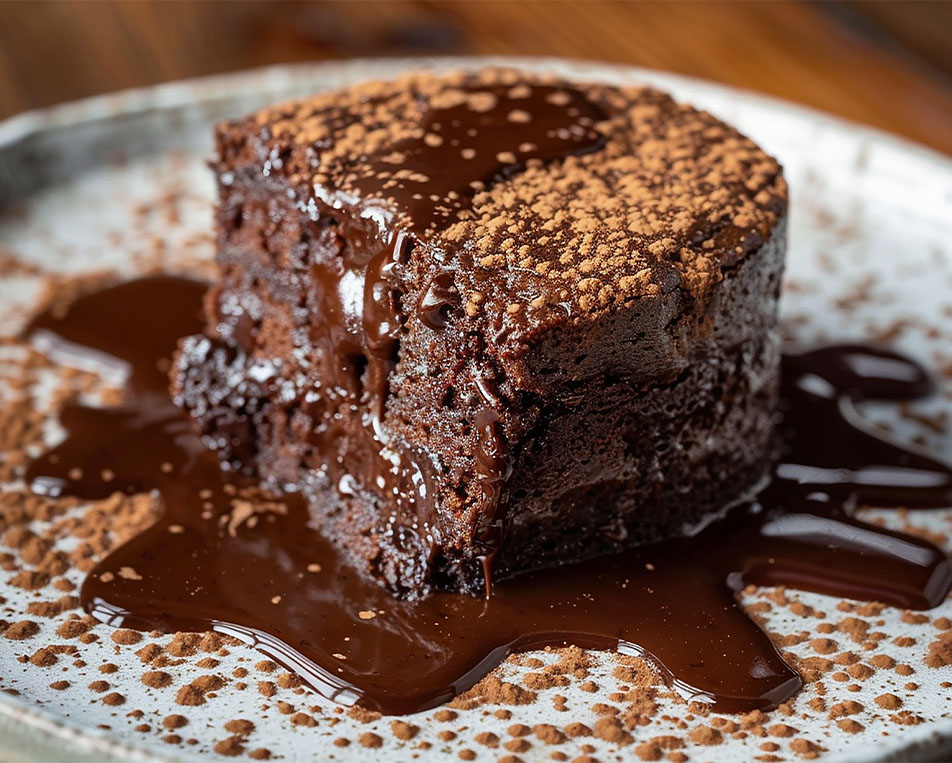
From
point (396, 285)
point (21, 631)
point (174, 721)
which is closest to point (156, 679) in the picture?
point (174, 721)

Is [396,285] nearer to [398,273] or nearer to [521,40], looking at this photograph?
[398,273]

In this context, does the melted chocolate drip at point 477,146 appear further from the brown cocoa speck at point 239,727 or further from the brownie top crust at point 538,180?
the brown cocoa speck at point 239,727

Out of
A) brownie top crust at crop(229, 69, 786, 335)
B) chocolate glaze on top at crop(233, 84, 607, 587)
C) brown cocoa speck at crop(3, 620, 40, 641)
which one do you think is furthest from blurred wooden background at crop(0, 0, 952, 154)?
brown cocoa speck at crop(3, 620, 40, 641)

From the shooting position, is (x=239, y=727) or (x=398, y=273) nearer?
(x=239, y=727)

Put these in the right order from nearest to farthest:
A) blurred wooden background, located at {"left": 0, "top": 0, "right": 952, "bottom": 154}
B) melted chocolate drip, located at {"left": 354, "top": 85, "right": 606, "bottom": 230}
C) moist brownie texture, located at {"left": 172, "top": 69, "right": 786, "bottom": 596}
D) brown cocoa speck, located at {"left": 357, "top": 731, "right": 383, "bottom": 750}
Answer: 1. brown cocoa speck, located at {"left": 357, "top": 731, "right": 383, "bottom": 750}
2. moist brownie texture, located at {"left": 172, "top": 69, "right": 786, "bottom": 596}
3. melted chocolate drip, located at {"left": 354, "top": 85, "right": 606, "bottom": 230}
4. blurred wooden background, located at {"left": 0, "top": 0, "right": 952, "bottom": 154}

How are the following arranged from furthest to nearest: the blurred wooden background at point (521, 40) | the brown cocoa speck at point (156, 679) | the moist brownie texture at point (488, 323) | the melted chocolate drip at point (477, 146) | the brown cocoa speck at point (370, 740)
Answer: the blurred wooden background at point (521, 40), the melted chocolate drip at point (477, 146), the moist brownie texture at point (488, 323), the brown cocoa speck at point (156, 679), the brown cocoa speck at point (370, 740)

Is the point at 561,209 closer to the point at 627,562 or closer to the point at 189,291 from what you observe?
the point at 627,562

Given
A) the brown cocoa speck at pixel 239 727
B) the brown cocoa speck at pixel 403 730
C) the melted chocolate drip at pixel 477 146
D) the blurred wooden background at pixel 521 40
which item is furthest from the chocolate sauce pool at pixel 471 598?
the blurred wooden background at pixel 521 40

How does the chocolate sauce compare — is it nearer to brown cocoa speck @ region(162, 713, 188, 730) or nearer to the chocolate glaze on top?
the chocolate glaze on top
